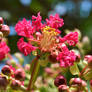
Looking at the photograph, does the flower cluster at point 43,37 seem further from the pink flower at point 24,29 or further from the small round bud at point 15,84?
the small round bud at point 15,84

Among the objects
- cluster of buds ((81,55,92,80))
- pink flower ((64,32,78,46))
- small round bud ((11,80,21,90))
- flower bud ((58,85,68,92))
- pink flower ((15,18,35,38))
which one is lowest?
flower bud ((58,85,68,92))

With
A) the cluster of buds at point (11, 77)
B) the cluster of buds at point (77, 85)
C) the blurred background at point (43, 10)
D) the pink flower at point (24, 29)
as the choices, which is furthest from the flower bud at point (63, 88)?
the blurred background at point (43, 10)

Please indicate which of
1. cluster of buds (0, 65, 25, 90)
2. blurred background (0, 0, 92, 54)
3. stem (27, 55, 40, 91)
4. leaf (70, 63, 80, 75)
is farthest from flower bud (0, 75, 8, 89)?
blurred background (0, 0, 92, 54)

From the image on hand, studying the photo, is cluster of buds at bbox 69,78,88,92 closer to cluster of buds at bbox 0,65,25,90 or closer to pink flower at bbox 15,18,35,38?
cluster of buds at bbox 0,65,25,90

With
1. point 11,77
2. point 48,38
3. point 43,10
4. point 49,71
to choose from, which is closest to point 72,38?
point 48,38

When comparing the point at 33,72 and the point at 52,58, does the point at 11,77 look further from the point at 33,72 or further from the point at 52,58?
the point at 52,58

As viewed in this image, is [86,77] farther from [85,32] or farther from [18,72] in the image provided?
[85,32]

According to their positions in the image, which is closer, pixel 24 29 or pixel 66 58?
pixel 66 58
